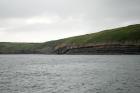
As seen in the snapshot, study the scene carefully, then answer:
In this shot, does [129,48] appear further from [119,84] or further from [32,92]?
[32,92]

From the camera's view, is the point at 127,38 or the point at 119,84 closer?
the point at 119,84

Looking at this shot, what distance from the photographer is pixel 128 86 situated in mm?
50938

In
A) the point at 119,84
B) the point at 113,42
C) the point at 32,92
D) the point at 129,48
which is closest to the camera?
the point at 32,92

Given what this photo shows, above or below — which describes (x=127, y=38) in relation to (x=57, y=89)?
Result: above

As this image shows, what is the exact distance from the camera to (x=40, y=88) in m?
50.9

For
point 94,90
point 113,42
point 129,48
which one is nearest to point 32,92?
point 94,90

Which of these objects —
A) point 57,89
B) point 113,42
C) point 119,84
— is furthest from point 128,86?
point 113,42

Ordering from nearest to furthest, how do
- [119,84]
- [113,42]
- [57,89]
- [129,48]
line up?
[57,89] → [119,84] → [129,48] → [113,42]

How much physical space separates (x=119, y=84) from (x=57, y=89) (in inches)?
475

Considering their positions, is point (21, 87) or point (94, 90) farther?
point (21, 87)

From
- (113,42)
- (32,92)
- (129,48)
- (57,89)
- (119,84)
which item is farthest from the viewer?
(113,42)

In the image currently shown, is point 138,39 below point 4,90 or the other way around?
the other way around

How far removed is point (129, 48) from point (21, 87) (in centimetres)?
13529

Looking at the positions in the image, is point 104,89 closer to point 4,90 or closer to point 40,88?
point 40,88
